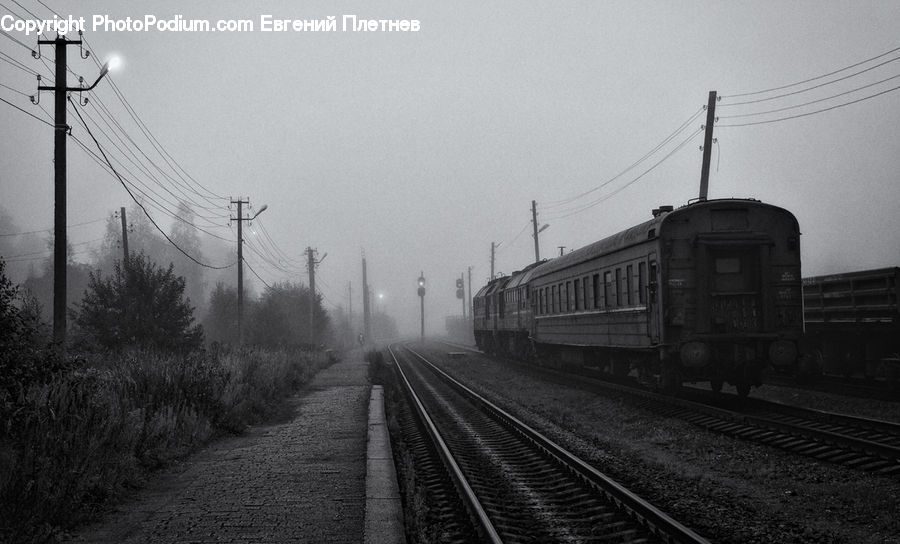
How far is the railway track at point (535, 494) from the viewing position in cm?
554

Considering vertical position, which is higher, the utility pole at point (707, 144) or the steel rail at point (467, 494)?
the utility pole at point (707, 144)

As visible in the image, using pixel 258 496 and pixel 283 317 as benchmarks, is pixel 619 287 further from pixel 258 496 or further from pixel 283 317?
pixel 283 317

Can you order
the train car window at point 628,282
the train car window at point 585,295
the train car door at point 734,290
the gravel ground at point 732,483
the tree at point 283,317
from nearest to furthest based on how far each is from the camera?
the gravel ground at point 732,483 < the train car door at point 734,290 < the train car window at point 628,282 < the train car window at point 585,295 < the tree at point 283,317

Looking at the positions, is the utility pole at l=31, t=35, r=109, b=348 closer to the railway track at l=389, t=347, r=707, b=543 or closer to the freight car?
the railway track at l=389, t=347, r=707, b=543

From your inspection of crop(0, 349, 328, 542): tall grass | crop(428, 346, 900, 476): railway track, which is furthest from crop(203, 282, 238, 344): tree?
crop(428, 346, 900, 476): railway track

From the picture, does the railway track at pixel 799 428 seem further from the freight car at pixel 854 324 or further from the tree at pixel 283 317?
the tree at pixel 283 317

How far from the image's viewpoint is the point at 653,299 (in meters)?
12.8

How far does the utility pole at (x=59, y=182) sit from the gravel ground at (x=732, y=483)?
9.28 m

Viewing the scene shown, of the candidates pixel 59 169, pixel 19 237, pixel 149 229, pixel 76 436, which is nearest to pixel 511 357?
pixel 59 169

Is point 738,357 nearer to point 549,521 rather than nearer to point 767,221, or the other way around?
point 767,221

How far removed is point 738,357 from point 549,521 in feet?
25.0

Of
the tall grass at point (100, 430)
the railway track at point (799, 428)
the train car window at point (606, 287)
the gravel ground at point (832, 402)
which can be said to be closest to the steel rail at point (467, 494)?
the tall grass at point (100, 430)

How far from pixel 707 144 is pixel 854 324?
8222 mm

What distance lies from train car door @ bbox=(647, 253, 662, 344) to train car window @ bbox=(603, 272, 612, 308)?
252 cm
